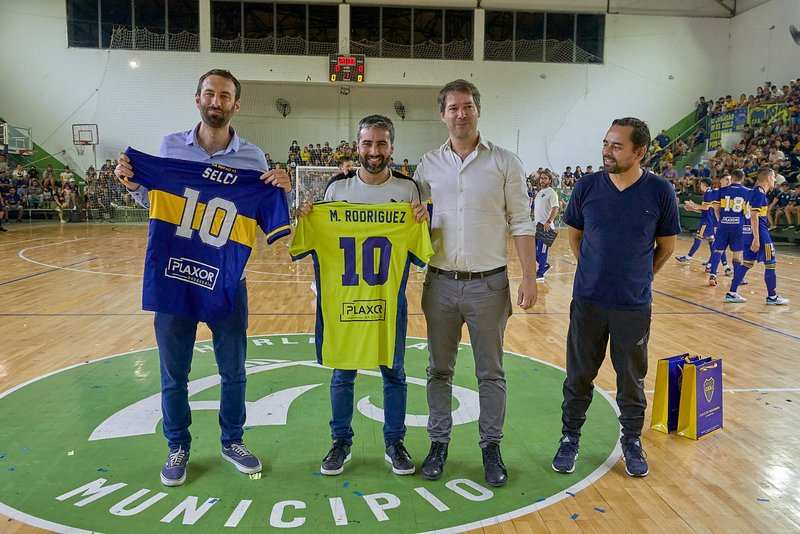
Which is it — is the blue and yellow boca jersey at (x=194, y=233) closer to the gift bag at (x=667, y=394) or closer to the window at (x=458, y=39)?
the gift bag at (x=667, y=394)

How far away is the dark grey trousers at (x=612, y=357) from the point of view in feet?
11.4

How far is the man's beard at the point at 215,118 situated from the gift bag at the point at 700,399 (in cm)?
330

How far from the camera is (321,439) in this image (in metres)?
3.91

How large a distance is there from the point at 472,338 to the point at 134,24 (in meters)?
25.4

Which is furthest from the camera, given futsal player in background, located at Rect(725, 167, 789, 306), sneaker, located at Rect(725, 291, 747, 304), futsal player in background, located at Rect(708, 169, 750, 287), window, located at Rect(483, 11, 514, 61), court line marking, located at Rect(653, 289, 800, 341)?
window, located at Rect(483, 11, 514, 61)

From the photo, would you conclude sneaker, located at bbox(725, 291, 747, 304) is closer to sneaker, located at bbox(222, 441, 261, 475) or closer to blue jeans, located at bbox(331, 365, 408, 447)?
blue jeans, located at bbox(331, 365, 408, 447)

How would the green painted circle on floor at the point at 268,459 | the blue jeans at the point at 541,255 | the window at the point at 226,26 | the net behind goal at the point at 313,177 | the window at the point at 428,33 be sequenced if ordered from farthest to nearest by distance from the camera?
the window at the point at 428,33
the window at the point at 226,26
the net behind goal at the point at 313,177
the blue jeans at the point at 541,255
the green painted circle on floor at the point at 268,459

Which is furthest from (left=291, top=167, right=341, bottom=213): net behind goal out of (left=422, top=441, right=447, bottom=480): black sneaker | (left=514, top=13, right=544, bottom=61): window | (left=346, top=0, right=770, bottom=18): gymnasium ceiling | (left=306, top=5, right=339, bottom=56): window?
(left=422, top=441, right=447, bottom=480): black sneaker

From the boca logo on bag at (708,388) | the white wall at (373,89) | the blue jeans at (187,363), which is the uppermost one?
the white wall at (373,89)

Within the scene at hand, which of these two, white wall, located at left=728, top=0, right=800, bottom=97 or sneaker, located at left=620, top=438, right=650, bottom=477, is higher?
white wall, located at left=728, top=0, right=800, bottom=97

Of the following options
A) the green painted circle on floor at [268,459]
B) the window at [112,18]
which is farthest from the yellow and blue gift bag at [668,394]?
the window at [112,18]

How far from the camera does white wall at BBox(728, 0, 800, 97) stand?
73.9 feet

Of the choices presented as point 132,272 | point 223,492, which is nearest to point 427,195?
point 223,492

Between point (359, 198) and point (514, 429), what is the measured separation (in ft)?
6.34
